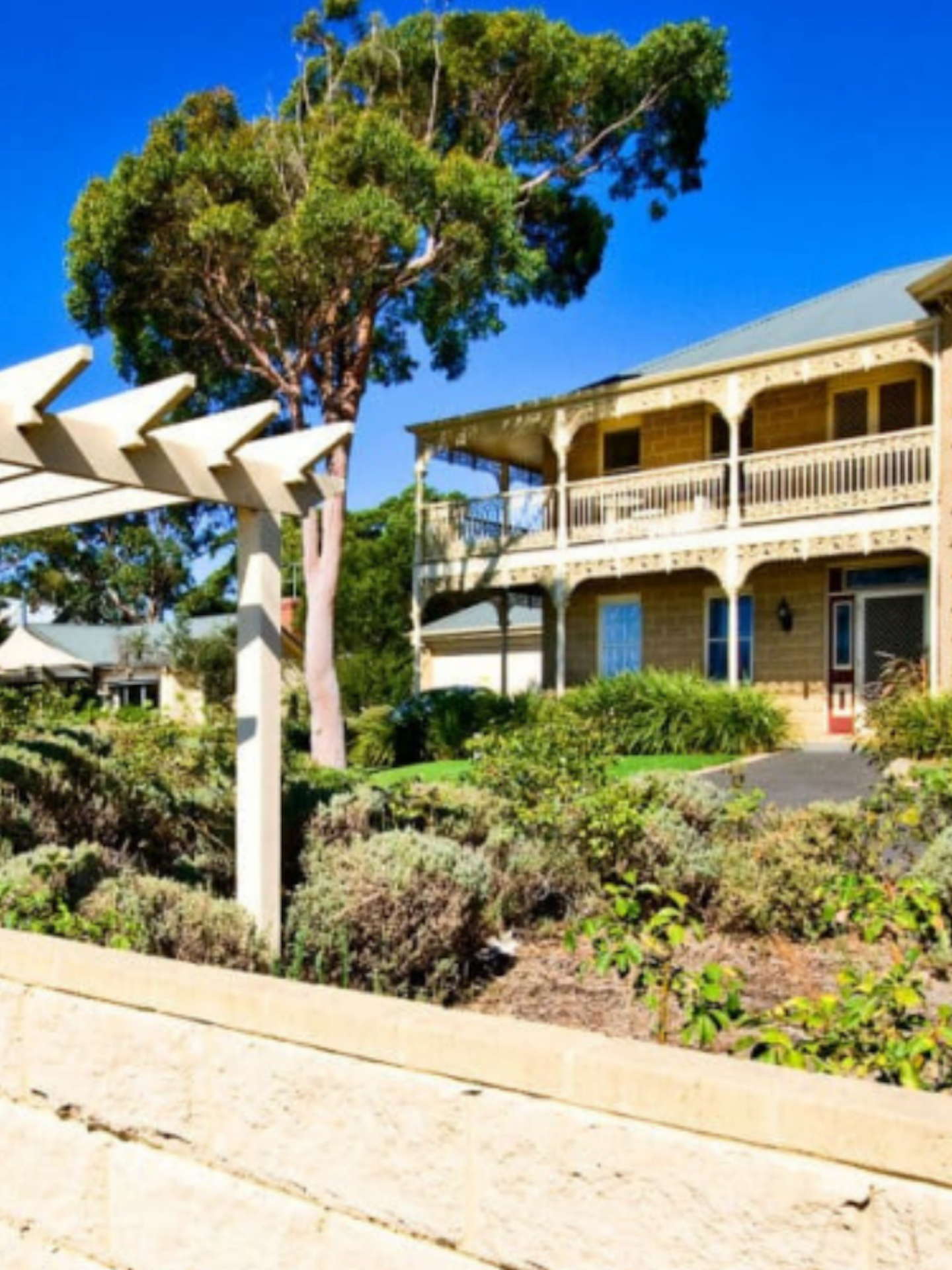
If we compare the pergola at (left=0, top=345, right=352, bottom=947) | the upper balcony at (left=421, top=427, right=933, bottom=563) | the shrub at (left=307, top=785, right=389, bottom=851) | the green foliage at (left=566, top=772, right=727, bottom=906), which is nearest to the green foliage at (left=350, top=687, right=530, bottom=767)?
the upper balcony at (left=421, top=427, right=933, bottom=563)

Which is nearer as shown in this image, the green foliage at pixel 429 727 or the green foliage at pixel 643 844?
the green foliage at pixel 643 844

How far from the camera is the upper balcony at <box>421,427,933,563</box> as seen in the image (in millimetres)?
19109

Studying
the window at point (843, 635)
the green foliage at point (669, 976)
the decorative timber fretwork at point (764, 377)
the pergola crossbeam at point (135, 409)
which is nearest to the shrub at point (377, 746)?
the decorative timber fretwork at point (764, 377)

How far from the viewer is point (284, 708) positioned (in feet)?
79.4

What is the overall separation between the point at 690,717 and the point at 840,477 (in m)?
4.76

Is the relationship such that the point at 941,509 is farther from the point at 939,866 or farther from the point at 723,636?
the point at 939,866

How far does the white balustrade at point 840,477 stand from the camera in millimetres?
18859

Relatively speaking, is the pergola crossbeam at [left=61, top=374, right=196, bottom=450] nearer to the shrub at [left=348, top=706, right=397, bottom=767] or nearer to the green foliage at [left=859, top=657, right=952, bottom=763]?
the green foliage at [left=859, top=657, right=952, bottom=763]

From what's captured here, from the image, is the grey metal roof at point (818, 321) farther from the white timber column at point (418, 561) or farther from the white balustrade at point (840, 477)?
the white timber column at point (418, 561)

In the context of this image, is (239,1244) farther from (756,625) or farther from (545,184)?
(545,184)

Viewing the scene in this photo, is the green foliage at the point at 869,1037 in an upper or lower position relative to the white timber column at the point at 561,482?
lower

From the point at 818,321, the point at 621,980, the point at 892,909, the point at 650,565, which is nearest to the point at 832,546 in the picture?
the point at 650,565

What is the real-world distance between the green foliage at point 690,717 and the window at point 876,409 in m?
4.95

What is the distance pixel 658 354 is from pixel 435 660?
14696mm
